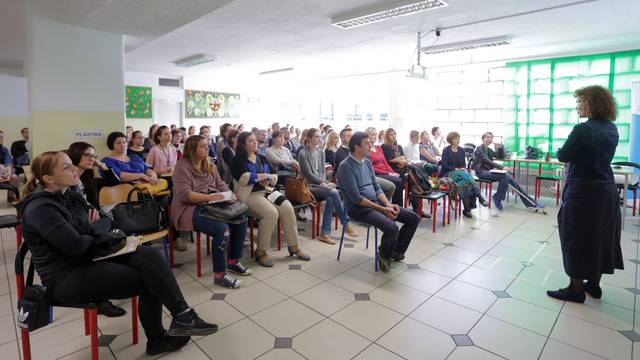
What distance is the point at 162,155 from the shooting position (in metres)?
4.61

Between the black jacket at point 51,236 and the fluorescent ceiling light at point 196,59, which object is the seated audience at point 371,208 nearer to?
the black jacket at point 51,236

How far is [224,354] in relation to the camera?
218 centimetres

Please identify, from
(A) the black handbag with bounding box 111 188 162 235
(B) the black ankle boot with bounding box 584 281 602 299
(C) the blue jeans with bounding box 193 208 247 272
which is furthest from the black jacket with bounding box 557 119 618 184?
(A) the black handbag with bounding box 111 188 162 235

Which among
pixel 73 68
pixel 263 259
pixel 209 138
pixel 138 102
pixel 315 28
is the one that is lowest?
pixel 263 259

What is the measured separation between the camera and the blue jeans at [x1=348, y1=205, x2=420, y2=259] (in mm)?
3354

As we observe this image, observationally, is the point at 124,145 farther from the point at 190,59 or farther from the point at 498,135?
the point at 498,135

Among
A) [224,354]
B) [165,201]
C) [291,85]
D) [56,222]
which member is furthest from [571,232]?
[291,85]

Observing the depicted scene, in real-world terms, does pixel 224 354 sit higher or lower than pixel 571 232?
lower

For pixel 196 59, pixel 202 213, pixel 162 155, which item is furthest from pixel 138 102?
pixel 202 213

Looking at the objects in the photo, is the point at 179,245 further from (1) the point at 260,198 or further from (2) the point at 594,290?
(2) the point at 594,290

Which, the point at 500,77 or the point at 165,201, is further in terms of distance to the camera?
the point at 500,77

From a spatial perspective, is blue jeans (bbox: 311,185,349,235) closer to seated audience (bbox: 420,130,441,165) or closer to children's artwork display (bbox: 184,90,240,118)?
seated audience (bbox: 420,130,441,165)

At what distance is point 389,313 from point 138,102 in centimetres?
1071

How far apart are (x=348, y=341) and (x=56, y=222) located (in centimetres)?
180
